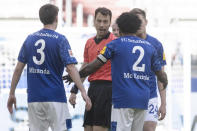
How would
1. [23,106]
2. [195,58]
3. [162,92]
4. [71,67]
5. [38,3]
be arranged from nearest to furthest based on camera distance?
1. [71,67]
2. [162,92]
3. [23,106]
4. [38,3]
5. [195,58]

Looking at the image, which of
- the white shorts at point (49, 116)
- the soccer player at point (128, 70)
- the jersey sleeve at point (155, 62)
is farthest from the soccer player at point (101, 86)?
the soccer player at point (128, 70)

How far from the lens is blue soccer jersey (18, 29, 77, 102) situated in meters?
6.33

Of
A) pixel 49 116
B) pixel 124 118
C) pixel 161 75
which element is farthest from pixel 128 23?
pixel 49 116

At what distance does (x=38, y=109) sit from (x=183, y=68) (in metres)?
4.65

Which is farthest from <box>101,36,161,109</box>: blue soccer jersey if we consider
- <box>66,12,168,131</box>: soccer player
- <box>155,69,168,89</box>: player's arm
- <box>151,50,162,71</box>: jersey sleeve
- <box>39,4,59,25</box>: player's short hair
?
<box>39,4,59,25</box>: player's short hair

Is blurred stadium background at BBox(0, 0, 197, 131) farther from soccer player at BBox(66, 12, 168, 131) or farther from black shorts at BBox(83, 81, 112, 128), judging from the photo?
soccer player at BBox(66, 12, 168, 131)

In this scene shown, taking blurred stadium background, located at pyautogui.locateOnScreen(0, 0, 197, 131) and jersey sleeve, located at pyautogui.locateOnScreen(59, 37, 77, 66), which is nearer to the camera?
jersey sleeve, located at pyautogui.locateOnScreen(59, 37, 77, 66)

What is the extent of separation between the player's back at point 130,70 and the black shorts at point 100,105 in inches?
51.4

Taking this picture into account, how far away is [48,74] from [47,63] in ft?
0.38

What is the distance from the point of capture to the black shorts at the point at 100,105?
7.28 metres

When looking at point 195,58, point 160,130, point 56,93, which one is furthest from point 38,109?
point 195,58

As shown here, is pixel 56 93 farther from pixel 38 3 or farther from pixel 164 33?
pixel 38 3

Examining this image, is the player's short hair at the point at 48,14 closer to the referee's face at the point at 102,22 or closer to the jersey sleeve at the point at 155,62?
the referee's face at the point at 102,22

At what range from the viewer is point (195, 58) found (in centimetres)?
1983
